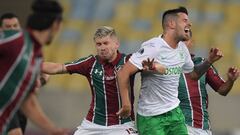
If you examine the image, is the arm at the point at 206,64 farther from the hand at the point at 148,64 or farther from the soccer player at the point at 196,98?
the hand at the point at 148,64

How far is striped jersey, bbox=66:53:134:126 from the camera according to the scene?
768 centimetres

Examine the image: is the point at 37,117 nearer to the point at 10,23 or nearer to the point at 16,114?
the point at 16,114

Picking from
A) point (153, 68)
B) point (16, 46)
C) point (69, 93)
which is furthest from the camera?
point (69, 93)

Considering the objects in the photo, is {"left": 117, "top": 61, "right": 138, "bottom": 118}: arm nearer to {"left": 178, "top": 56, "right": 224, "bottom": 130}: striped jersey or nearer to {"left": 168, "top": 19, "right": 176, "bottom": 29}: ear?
{"left": 168, "top": 19, "right": 176, "bottom": 29}: ear

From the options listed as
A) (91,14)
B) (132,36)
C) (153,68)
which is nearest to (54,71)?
(153,68)

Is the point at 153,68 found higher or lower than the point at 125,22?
higher

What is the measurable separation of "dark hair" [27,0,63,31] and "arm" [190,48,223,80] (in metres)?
2.57

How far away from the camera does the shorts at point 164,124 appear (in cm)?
757

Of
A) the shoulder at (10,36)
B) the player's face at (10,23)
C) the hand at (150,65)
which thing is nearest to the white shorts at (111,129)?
the hand at (150,65)

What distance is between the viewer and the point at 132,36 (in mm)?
18672

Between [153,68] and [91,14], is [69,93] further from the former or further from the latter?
[153,68]

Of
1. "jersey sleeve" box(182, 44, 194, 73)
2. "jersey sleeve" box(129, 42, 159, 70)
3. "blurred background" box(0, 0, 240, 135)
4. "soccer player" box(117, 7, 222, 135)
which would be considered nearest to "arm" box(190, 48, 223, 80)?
"jersey sleeve" box(182, 44, 194, 73)

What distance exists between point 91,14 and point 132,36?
71.8 inches

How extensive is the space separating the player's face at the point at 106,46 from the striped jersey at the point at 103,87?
120 mm
